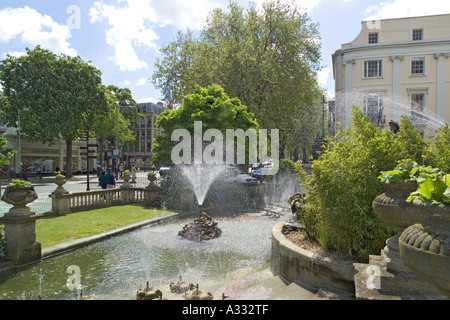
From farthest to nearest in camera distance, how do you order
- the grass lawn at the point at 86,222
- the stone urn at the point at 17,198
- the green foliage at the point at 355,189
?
the grass lawn at the point at 86,222 → the stone urn at the point at 17,198 → the green foliage at the point at 355,189

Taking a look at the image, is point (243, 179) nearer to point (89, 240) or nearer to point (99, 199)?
point (99, 199)

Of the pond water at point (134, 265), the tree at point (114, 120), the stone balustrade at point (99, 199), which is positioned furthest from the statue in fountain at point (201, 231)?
the tree at point (114, 120)

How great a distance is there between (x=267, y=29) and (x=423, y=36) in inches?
764

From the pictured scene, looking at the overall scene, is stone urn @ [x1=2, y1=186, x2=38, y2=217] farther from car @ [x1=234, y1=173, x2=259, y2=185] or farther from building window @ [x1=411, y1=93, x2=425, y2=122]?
building window @ [x1=411, y1=93, x2=425, y2=122]

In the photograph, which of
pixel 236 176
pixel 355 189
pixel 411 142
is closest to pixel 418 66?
pixel 236 176

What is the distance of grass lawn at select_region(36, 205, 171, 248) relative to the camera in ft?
31.4

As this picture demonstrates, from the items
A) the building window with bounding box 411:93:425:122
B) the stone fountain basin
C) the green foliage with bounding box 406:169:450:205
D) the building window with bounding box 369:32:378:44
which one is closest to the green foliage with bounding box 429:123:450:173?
the stone fountain basin

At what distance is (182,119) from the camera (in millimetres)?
19484

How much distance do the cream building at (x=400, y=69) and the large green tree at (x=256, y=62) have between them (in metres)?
7.19

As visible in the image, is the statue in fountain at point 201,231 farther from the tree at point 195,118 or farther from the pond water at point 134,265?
the tree at point 195,118

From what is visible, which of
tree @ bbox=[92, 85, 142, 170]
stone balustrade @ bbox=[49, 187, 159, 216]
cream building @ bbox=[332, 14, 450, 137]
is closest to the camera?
stone balustrade @ bbox=[49, 187, 159, 216]

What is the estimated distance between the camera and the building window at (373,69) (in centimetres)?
3525

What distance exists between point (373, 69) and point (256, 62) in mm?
16945

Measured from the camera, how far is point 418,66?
34.8 metres
